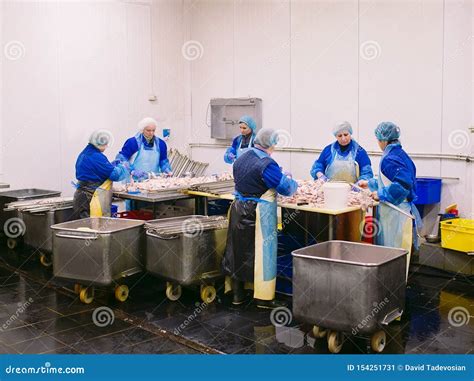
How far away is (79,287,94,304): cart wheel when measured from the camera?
211 inches

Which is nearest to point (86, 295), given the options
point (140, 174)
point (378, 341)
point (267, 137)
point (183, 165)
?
point (140, 174)

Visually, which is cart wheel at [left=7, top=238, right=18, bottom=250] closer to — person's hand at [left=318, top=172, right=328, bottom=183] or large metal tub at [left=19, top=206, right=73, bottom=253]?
large metal tub at [left=19, top=206, right=73, bottom=253]

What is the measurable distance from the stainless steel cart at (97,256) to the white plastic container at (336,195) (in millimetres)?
1711

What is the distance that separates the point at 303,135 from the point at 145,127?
227 centimetres

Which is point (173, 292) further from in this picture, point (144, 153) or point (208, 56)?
point (208, 56)

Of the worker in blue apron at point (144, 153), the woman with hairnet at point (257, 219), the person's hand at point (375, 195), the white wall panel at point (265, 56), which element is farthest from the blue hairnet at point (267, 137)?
the white wall panel at point (265, 56)

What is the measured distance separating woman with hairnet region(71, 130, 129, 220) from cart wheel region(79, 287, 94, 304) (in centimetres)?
94

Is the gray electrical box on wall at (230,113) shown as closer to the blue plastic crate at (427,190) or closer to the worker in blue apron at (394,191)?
the blue plastic crate at (427,190)

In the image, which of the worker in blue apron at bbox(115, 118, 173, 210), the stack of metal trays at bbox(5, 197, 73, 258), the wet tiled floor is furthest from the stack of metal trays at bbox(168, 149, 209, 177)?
the wet tiled floor

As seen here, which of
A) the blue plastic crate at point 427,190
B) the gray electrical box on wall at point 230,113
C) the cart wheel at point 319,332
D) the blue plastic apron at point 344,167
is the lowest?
the cart wheel at point 319,332

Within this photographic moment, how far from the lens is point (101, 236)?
5.09 metres

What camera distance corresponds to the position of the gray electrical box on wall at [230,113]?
8.75m

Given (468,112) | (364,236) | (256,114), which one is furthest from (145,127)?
(468,112)

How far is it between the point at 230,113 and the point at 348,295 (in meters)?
5.55
